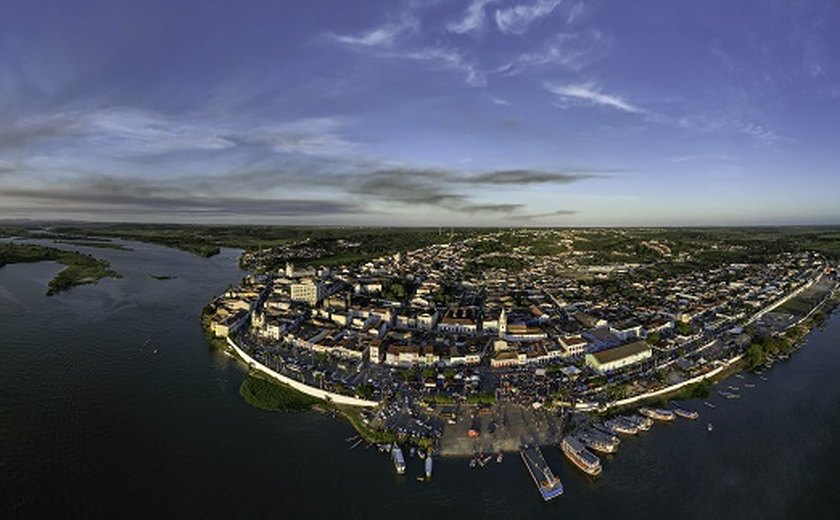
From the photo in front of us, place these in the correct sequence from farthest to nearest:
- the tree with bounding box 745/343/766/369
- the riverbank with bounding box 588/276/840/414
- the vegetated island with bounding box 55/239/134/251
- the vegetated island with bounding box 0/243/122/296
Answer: the vegetated island with bounding box 55/239/134/251, the vegetated island with bounding box 0/243/122/296, the tree with bounding box 745/343/766/369, the riverbank with bounding box 588/276/840/414

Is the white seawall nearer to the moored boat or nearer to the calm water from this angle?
the calm water

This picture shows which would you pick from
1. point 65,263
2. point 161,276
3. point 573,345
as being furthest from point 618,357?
point 65,263

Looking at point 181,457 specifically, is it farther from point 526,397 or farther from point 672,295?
point 672,295

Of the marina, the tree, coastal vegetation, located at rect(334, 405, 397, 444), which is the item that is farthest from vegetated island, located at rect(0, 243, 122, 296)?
the tree

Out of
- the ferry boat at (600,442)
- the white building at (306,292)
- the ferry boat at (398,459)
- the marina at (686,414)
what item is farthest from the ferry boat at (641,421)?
the white building at (306,292)

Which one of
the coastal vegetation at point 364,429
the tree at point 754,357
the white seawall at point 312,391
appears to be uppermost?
the tree at point 754,357

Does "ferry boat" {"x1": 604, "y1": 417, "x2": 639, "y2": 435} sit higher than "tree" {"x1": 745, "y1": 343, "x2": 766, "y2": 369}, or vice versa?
"tree" {"x1": 745, "y1": 343, "x2": 766, "y2": 369}

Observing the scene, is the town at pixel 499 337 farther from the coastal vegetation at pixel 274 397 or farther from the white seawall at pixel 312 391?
the coastal vegetation at pixel 274 397
